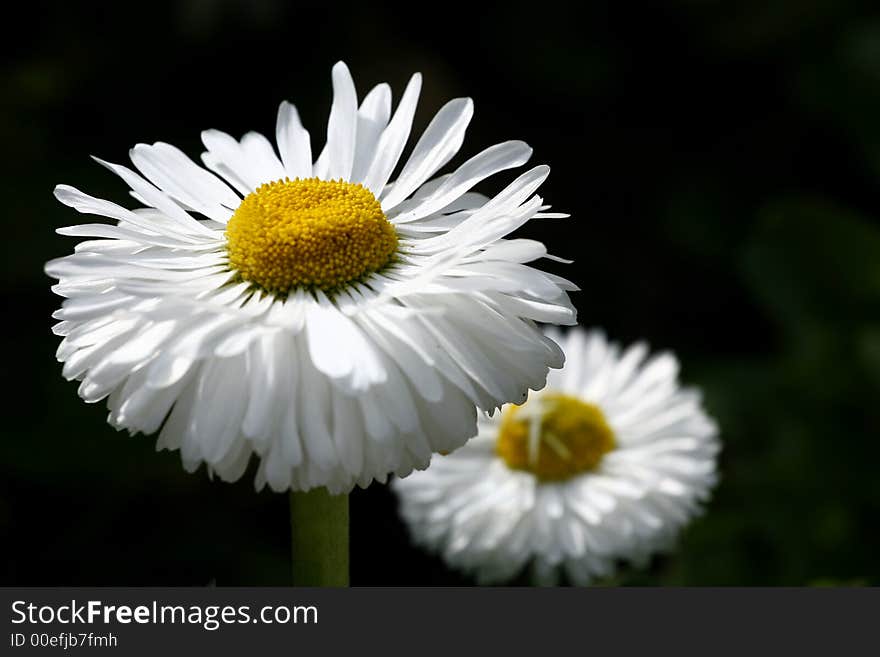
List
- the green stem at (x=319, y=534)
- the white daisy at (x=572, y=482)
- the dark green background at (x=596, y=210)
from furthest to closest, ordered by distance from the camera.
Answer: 1. the dark green background at (x=596, y=210)
2. the white daisy at (x=572, y=482)
3. the green stem at (x=319, y=534)

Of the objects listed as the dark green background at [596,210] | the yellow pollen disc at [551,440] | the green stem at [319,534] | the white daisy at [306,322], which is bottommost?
the green stem at [319,534]

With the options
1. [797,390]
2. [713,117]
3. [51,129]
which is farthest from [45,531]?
[713,117]

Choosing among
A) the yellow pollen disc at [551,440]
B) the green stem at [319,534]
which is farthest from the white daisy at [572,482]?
the green stem at [319,534]

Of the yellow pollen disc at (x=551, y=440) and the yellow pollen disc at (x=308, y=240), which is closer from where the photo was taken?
the yellow pollen disc at (x=308, y=240)

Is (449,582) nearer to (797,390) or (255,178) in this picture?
(797,390)

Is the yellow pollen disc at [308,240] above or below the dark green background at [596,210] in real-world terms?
below

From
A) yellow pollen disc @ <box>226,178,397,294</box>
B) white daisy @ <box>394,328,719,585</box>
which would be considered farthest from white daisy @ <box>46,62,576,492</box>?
white daisy @ <box>394,328,719,585</box>

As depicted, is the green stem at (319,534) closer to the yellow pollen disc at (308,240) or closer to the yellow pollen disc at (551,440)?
the yellow pollen disc at (308,240)
